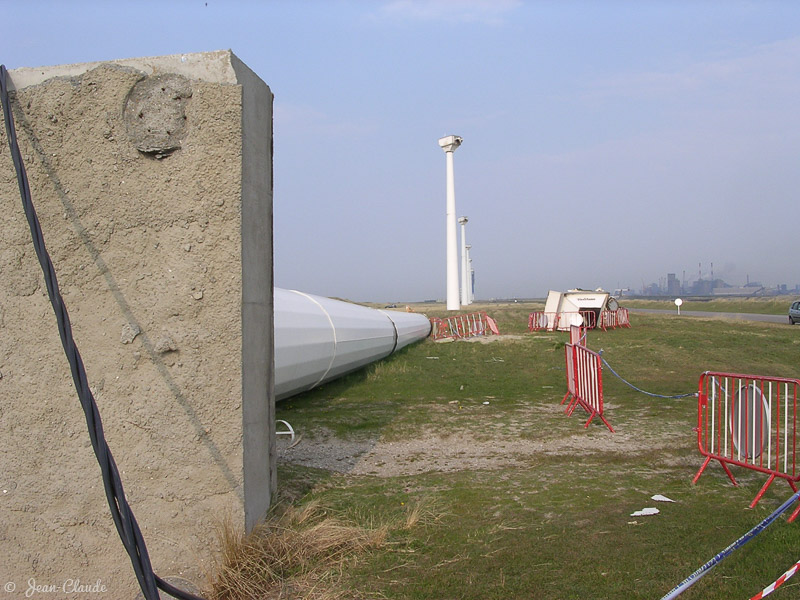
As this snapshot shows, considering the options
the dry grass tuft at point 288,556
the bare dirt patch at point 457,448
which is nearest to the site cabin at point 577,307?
the bare dirt patch at point 457,448

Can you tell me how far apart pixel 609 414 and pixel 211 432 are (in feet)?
22.5

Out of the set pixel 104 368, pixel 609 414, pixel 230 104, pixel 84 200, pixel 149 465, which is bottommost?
pixel 609 414

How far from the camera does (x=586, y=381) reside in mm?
8742

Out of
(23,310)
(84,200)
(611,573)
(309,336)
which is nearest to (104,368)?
(23,310)

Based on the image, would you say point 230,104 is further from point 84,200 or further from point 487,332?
point 487,332

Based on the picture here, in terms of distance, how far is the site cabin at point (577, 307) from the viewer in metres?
27.2

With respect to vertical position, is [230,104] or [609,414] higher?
[230,104]

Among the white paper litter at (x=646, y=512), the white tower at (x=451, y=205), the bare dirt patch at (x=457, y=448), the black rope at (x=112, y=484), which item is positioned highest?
the white tower at (x=451, y=205)

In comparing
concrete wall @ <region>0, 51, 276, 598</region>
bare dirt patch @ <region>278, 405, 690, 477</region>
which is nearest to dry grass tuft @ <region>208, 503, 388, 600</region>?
concrete wall @ <region>0, 51, 276, 598</region>

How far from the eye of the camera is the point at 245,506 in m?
3.84

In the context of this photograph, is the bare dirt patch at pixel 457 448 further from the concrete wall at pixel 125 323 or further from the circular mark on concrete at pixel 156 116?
the circular mark on concrete at pixel 156 116

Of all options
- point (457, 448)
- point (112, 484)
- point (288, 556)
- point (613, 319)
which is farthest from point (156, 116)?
point (613, 319)

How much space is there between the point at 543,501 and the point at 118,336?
133 inches

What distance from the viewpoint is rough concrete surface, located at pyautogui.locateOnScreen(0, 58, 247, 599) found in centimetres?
376
